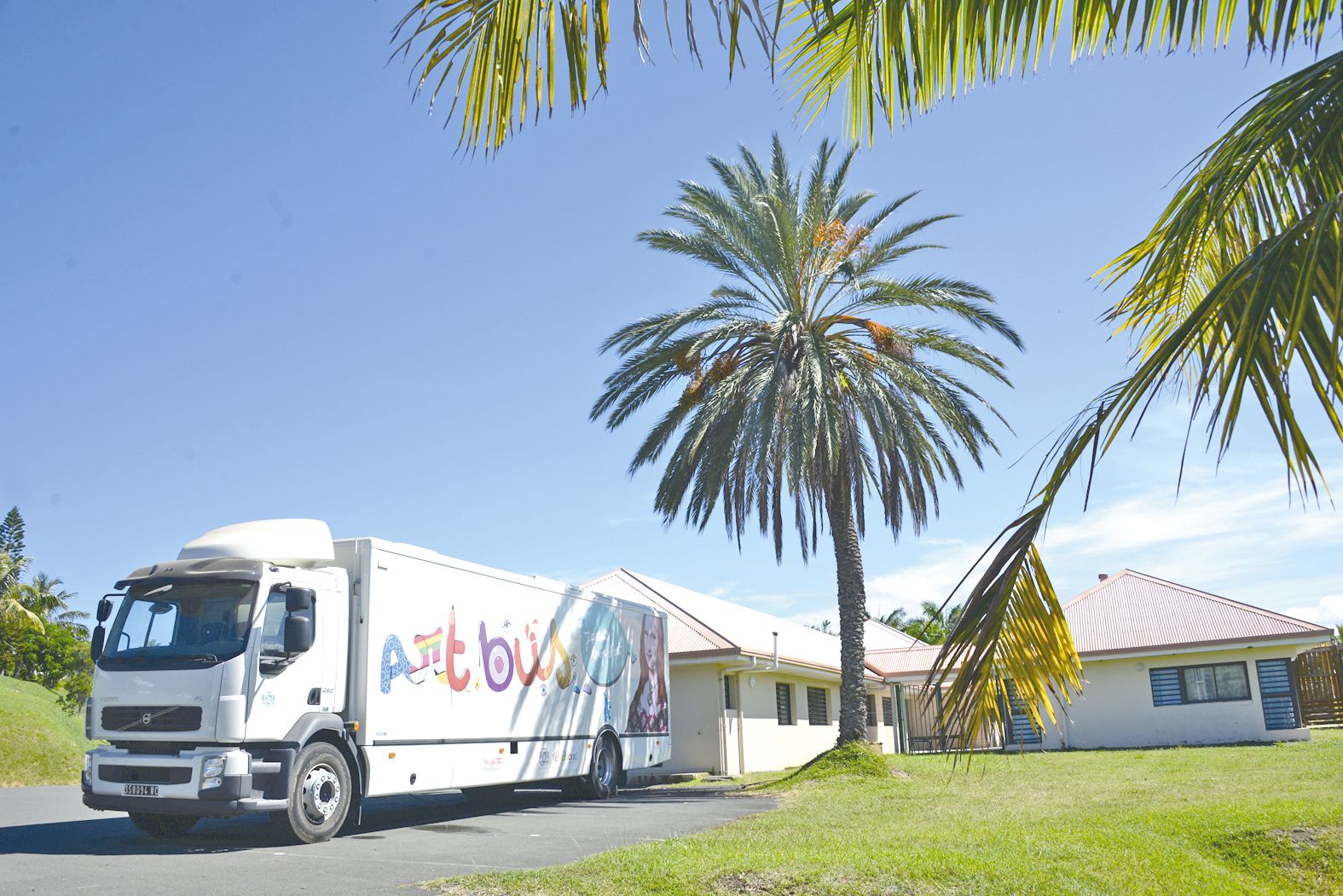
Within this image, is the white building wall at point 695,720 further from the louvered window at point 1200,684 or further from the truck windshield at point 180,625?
the truck windshield at point 180,625

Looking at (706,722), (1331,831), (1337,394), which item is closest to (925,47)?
(1337,394)

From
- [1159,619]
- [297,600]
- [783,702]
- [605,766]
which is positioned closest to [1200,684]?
[1159,619]

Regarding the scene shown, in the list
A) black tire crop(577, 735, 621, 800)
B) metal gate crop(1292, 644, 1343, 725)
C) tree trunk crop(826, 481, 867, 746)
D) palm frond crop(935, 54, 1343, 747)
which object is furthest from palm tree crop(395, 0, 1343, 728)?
metal gate crop(1292, 644, 1343, 725)

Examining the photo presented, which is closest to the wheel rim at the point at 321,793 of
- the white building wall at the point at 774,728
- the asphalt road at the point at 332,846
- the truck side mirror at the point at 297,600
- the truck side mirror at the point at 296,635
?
the asphalt road at the point at 332,846

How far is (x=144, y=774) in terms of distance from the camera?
1108 centimetres

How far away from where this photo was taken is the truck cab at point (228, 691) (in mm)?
10844

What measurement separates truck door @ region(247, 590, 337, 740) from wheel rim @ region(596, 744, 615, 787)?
687 cm

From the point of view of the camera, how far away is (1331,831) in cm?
938

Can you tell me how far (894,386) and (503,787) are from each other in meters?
10.4

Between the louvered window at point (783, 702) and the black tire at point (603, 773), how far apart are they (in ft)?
32.4

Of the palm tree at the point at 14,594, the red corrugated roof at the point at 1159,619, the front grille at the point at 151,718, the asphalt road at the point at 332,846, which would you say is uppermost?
the palm tree at the point at 14,594

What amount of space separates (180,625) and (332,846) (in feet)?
9.48

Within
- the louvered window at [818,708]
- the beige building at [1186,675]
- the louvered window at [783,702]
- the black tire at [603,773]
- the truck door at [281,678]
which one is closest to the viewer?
the truck door at [281,678]

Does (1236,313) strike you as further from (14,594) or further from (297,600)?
(14,594)
